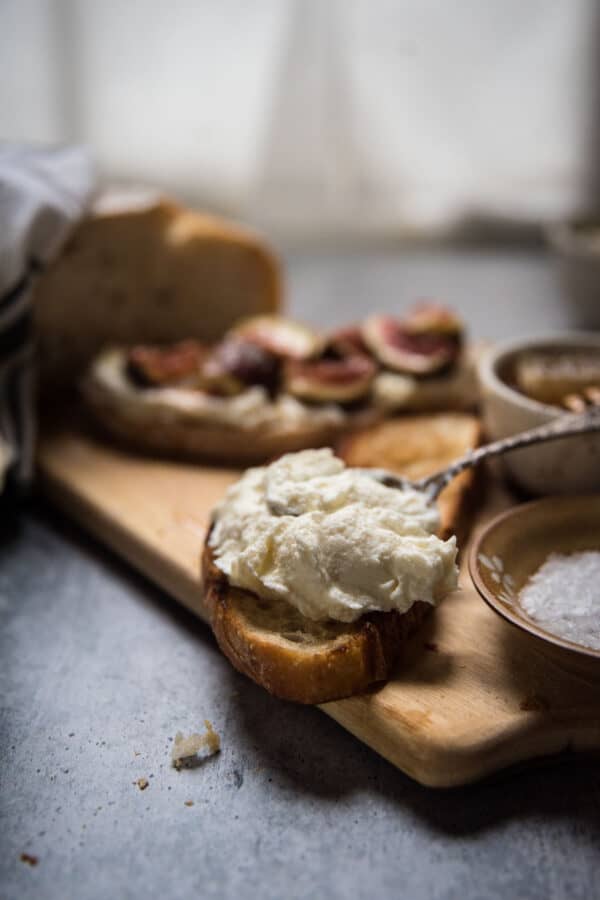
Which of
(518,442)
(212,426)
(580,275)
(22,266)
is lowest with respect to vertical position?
(580,275)

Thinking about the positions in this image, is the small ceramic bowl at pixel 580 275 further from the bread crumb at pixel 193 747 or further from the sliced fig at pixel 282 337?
the bread crumb at pixel 193 747

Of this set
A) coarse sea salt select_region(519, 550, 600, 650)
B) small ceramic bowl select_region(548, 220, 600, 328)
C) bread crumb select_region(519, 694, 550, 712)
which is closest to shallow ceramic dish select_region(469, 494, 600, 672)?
coarse sea salt select_region(519, 550, 600, 650)

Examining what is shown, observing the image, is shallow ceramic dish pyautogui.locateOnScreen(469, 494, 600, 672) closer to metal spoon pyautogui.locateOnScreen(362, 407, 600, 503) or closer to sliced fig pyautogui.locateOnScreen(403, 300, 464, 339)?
metal spoon pyautogui.locateOnScreen(362, 407, 600, 503)

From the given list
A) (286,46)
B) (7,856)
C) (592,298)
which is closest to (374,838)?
(7,856)

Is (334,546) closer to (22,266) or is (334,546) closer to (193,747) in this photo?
(193,747)

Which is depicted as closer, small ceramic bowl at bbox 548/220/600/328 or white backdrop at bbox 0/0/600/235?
small ceramic bowl at bbox 548/220/600/328

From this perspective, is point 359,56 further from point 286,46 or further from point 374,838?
point 374,838

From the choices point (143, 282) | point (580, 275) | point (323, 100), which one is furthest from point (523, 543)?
point (323, 100)
